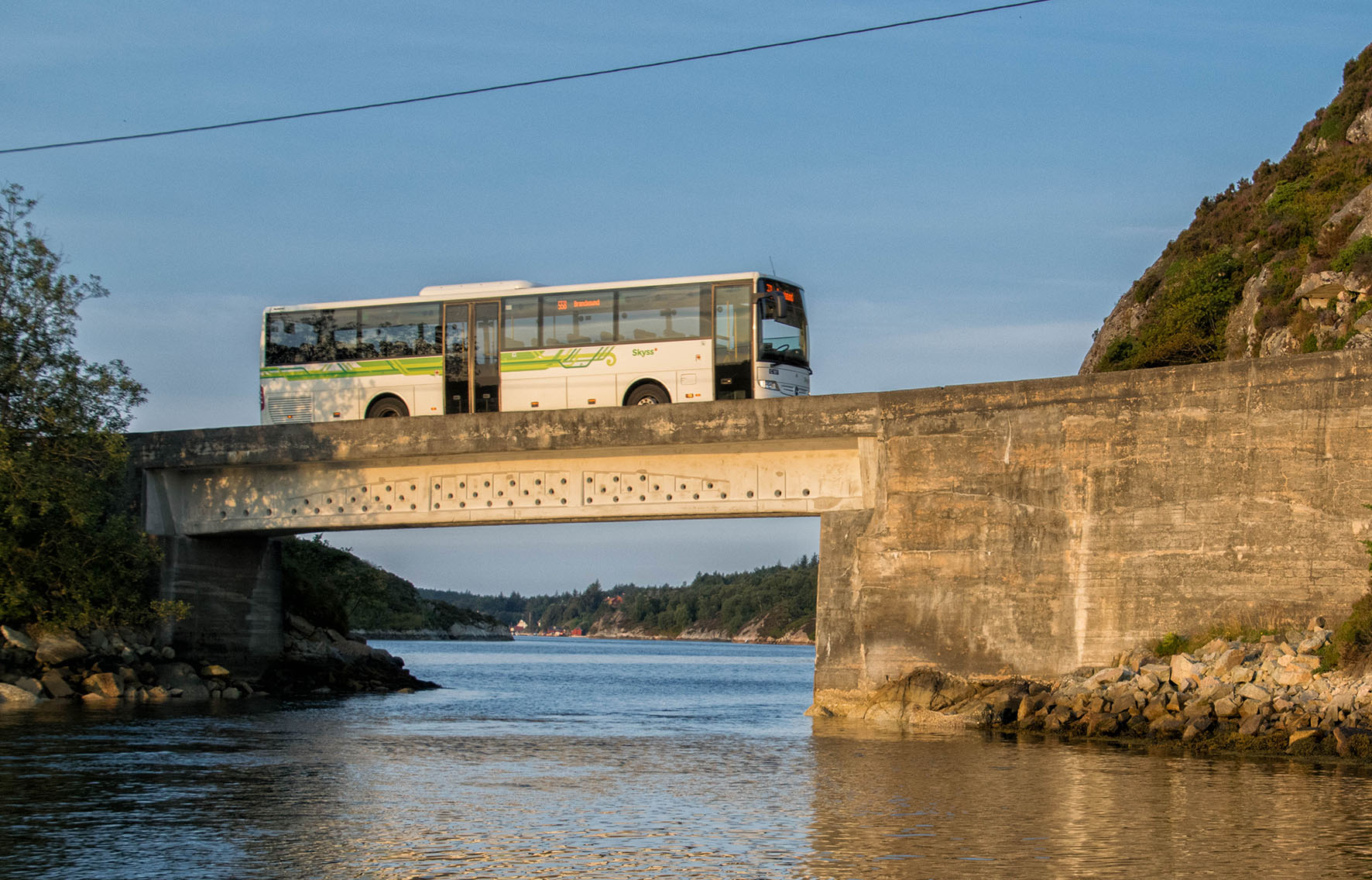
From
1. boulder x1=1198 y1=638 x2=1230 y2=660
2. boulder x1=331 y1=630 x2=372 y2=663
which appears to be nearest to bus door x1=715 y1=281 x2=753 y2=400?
boulder x1=1198 y1=638 x2=1230 y2=660

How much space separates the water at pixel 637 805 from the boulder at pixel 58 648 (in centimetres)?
519

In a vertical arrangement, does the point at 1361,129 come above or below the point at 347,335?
above

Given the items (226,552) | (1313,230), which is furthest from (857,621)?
(1313,230)

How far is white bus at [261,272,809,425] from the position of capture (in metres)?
30.5

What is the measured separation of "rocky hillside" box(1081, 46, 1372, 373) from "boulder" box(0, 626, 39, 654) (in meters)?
31.9

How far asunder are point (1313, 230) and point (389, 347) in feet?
95.2

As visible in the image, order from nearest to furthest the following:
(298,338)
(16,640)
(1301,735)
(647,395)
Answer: (1301,735), (647,395), (16,640), (298,338)

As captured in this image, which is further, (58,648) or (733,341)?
(58,648)

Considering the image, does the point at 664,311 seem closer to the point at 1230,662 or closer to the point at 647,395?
the point at 647,395

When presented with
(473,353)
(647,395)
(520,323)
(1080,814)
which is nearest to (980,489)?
(647,395)

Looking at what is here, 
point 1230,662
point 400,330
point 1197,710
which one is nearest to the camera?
point 1197,710

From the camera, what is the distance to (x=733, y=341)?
99.9ft

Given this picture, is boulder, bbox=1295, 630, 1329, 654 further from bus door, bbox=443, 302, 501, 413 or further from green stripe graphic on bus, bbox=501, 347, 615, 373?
bus door, bbox=443, 302, 501, 413

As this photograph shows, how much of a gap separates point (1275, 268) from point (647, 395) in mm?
20587
